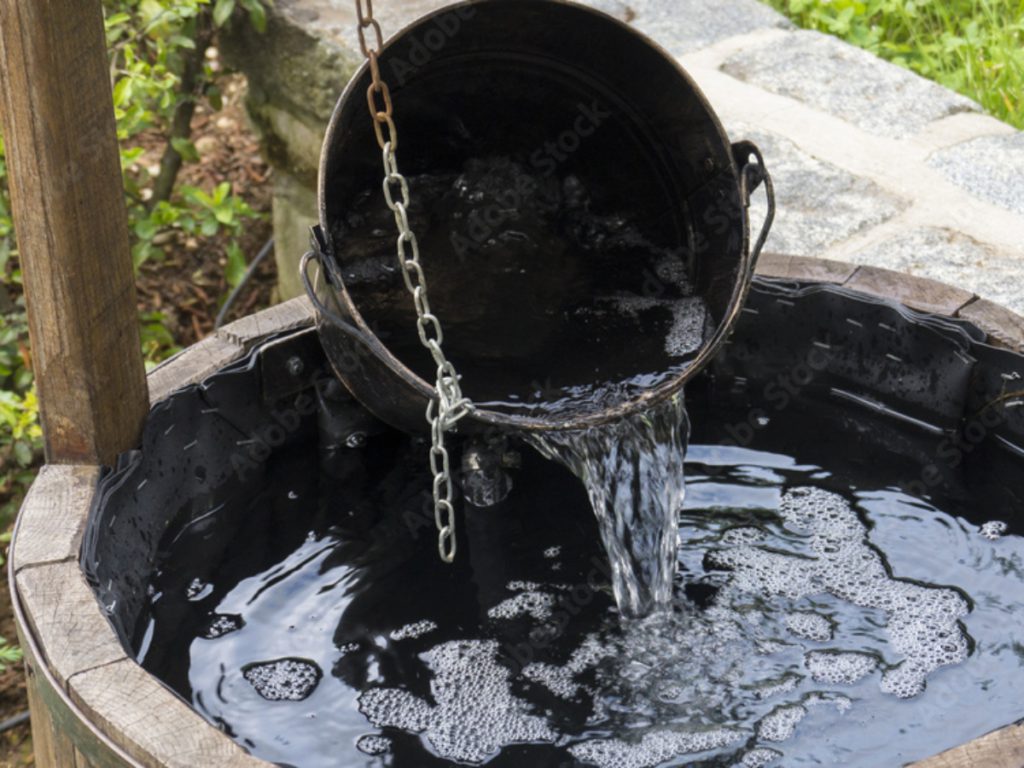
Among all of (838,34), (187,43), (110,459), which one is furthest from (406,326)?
(838,34)

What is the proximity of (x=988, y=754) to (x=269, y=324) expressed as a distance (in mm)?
1644

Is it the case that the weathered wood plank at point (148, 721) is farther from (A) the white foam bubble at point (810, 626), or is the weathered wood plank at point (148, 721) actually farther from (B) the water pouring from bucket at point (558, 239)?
(A) the white foam bubble at point (810, 626)

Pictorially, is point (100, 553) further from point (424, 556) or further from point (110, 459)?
point (424, 556)

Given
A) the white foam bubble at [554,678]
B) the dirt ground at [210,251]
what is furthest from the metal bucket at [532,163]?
the dirt ground at [210,251]

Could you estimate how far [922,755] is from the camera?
217 centimetres

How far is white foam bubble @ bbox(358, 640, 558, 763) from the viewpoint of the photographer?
224 centimetres

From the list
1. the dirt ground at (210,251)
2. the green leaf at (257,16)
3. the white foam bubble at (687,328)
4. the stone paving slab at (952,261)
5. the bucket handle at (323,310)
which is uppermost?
the green leaf at (257,16)

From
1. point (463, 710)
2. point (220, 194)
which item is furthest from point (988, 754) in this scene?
point (220, 194)

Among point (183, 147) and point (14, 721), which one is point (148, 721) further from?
point (183, 147)

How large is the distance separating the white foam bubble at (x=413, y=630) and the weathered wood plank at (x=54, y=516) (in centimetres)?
59

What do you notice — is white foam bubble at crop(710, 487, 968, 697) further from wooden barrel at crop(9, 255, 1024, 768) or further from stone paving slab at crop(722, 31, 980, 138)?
stone paving slab at crop(722, 31, 980, 138)

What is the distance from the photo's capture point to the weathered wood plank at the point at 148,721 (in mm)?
1791

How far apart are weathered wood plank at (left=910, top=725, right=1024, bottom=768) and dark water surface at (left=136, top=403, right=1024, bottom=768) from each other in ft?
1.39

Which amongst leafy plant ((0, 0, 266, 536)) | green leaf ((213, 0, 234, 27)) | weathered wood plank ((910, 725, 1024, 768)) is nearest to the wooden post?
leafy plant ((0, 0, 266, 536))
